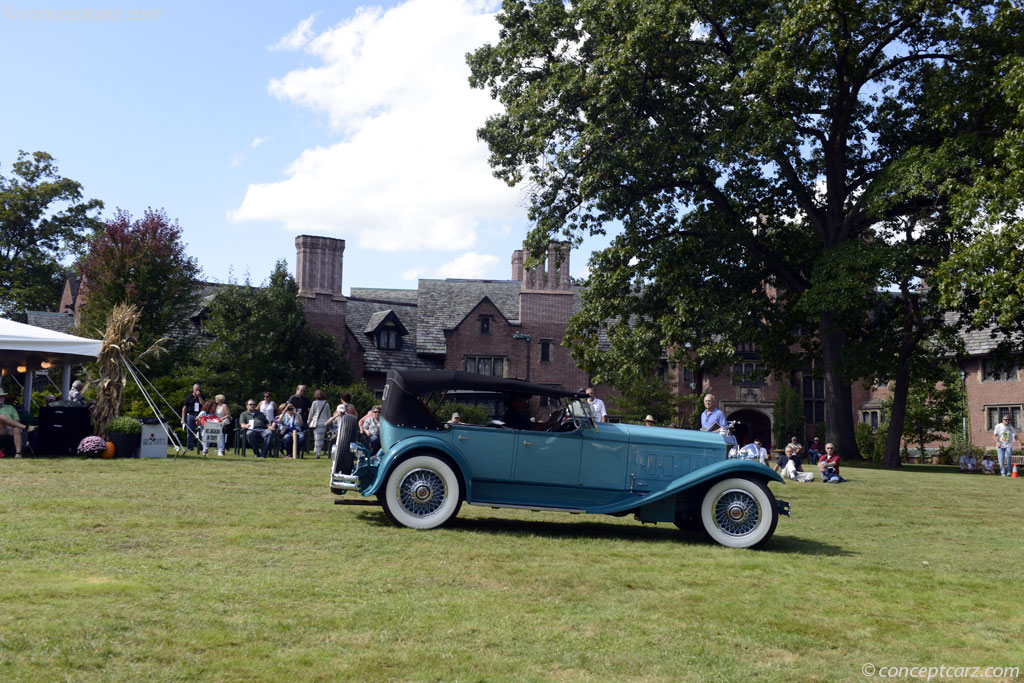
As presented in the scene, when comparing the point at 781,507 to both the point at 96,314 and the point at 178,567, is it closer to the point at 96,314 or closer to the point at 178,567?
the point at 178,567

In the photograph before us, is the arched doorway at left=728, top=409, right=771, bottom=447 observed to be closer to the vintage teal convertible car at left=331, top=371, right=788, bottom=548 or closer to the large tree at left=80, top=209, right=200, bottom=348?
the large tree at left=80, top=209, right=200, bottom=348

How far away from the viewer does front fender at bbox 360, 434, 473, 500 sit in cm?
1057

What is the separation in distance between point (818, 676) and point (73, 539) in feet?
21.2

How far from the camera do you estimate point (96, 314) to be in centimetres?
4125

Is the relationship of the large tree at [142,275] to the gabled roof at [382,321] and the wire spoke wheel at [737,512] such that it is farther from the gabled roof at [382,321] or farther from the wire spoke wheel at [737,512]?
the wire spoke wheel at [737,512]

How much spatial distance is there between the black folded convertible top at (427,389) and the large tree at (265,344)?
35.4m

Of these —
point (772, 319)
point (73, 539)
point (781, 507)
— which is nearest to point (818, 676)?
point (781, 507)

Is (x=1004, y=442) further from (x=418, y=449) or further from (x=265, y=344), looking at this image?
(x=265, y=344)

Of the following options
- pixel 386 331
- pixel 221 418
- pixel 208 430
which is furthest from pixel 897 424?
pixel 386 331

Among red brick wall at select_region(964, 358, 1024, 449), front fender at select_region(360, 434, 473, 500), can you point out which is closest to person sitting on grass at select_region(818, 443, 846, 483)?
front fender at select_region(360, 434, 473, 500)

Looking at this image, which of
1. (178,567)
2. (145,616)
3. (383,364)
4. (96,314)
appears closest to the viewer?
(145,616)

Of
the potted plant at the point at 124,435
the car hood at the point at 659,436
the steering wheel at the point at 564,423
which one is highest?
the steering wheel at the point at 564,423

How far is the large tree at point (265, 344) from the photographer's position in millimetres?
46188

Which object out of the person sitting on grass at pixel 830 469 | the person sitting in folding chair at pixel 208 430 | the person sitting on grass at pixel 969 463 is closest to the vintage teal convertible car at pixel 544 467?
the person sitting on grass at pixel 830 469
